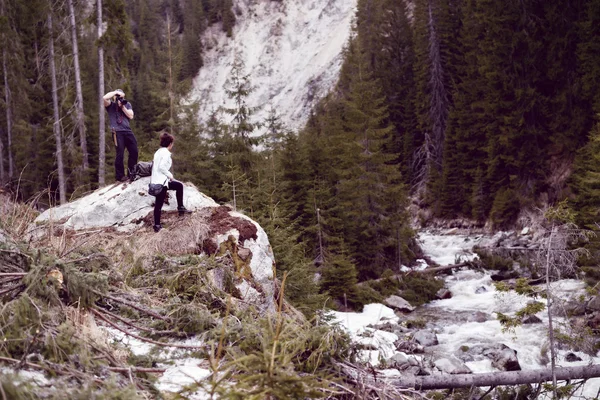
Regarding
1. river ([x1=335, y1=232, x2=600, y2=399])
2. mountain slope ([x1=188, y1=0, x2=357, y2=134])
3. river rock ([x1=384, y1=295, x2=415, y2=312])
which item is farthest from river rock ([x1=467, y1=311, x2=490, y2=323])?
mountain slope ([x1=188, y1=0, x2=357, y2=134])

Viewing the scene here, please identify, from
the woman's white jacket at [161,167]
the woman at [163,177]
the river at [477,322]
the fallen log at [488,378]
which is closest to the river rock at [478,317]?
the river at [477,322]

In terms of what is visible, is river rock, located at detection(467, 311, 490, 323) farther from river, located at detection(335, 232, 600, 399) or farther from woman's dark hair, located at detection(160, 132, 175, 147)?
woman's dark hair, located at detection(160, 132, 175, 147)

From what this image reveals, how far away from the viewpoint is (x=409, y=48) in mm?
40156

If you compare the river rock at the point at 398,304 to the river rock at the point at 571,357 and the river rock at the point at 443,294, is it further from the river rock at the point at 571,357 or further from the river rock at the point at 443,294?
the river rock at the point at 571,357

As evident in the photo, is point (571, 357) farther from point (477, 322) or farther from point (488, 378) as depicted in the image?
point (488, 378)

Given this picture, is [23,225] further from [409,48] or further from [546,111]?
[409,48]

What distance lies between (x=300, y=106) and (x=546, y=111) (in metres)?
33.5

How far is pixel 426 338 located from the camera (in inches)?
455

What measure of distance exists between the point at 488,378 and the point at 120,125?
23.5 ft

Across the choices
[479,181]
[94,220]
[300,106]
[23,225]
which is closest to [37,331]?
[23,225]

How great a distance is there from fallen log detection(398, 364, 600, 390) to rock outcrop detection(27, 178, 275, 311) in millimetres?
1935

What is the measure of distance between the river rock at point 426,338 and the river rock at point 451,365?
1401 millimetres

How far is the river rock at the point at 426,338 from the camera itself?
11.4 m

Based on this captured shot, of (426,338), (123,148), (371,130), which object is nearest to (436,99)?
(371,130)
